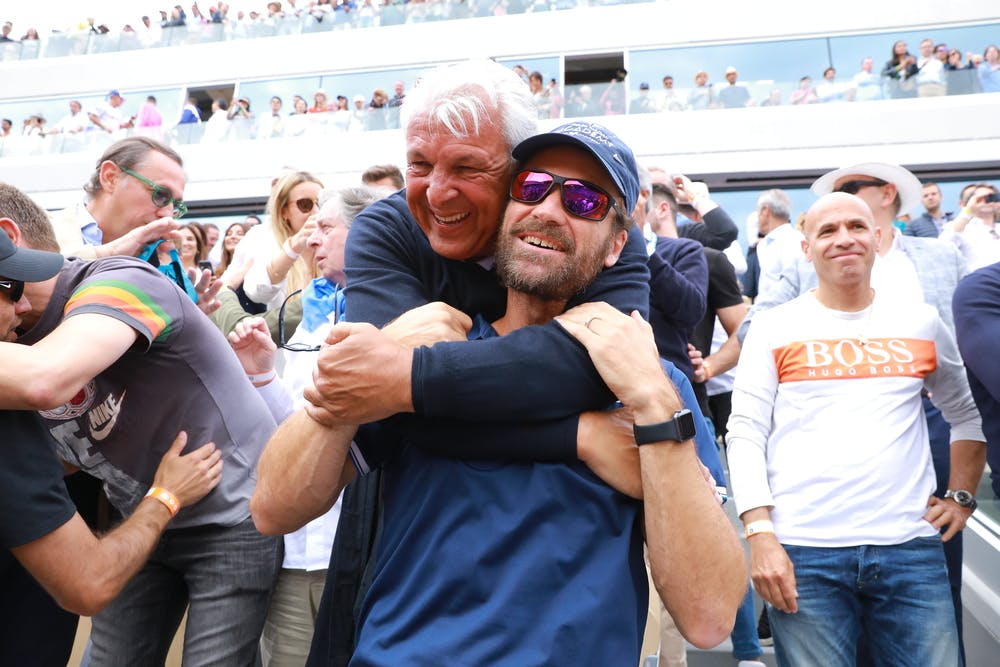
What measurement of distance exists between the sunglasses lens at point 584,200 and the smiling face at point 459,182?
0.17 meters

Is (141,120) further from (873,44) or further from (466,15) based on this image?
(873,44)

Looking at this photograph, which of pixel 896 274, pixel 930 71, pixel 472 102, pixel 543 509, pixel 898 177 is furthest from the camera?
pixel 930 71

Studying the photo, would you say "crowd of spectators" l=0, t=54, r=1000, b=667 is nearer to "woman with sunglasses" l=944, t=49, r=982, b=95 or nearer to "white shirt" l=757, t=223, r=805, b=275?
"white shirt" l=757, t=223, r=805, b=275

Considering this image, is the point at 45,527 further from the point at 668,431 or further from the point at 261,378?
the point at 668,431

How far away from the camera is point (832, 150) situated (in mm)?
16172

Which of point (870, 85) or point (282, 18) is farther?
point (282, 18)

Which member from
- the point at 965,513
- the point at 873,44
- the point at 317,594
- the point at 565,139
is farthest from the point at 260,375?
the point at 873,44

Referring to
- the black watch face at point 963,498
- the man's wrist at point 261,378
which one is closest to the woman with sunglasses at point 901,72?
the black watch face at point 963,498

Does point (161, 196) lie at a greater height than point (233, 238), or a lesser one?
greater

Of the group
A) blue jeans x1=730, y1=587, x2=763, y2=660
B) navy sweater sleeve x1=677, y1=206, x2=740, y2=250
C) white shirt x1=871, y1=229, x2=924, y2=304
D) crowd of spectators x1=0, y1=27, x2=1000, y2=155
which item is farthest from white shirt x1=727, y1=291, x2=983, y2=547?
crowd of spectators x1=0, y1=27, x2=1000, y2=155

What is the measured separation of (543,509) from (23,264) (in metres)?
1.33

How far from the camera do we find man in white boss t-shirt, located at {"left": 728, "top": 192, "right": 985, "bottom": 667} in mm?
2477

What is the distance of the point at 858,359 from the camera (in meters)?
2.66

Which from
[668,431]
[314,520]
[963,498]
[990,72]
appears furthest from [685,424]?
[990,72]
